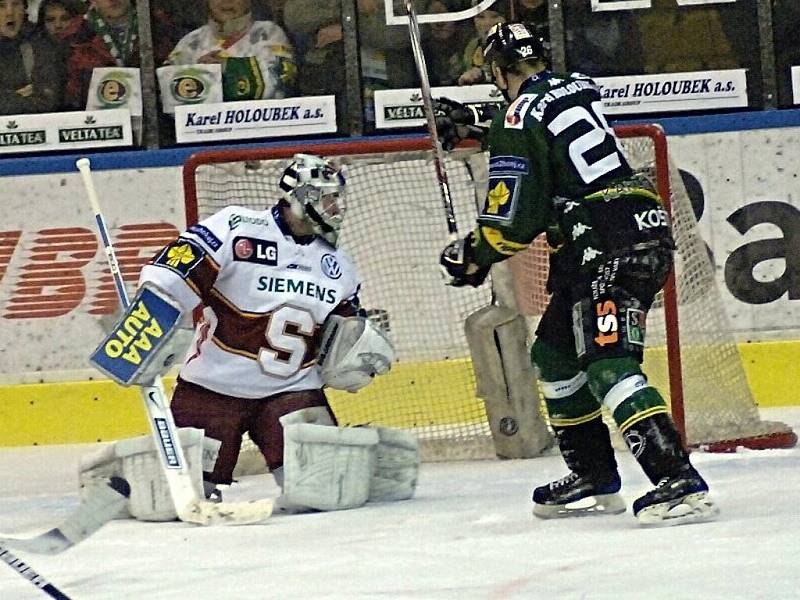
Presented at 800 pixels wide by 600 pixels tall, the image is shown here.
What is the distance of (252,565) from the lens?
3818 millimetres

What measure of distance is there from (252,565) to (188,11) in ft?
13.1

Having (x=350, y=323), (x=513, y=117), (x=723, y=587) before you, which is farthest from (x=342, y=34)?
(x=723, y=587)

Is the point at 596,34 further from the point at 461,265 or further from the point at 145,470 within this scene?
the point at 145,470

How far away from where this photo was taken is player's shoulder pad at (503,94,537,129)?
426 cm

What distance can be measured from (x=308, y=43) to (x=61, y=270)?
4.68 feet

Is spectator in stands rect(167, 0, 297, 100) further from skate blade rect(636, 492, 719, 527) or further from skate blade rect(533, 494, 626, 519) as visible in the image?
skate blade rect(636, 492, 719, 527)

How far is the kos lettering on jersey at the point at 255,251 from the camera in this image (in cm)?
491

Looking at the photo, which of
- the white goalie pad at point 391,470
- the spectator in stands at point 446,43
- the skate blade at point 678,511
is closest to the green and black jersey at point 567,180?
the skate blade at point 678,511

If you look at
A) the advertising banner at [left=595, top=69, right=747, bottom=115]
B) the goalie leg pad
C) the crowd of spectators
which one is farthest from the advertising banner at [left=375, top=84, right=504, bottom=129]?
the goalie leg pad

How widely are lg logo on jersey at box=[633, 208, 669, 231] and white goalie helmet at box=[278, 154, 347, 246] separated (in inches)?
41.5

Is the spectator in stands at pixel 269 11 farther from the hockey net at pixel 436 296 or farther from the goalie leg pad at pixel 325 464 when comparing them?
the goalie leg pad at pixel 325 464

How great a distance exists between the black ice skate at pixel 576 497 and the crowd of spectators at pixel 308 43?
3.12 meters

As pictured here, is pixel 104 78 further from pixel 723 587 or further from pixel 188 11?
pixel 723 587

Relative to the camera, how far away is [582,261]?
426 cm
